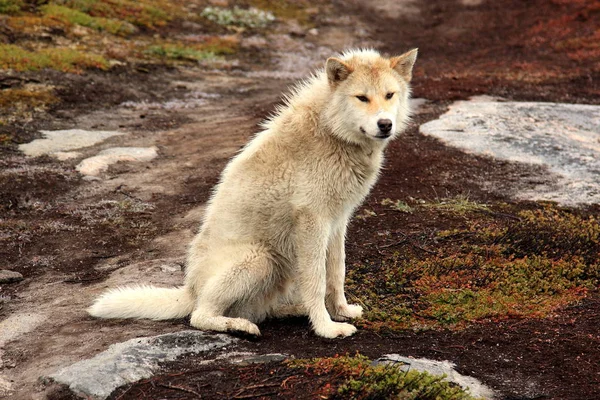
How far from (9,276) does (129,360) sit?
504 centimetres

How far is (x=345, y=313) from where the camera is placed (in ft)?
30.4

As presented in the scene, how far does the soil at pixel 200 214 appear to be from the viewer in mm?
7656

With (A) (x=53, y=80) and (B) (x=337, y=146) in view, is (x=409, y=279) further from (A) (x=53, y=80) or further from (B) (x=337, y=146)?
(A) (x=53, y=80)

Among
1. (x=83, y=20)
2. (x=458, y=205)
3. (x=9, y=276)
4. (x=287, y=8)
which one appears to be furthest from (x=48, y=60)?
(x=287, y=8)

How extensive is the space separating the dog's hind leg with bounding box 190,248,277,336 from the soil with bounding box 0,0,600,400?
0.41 metres

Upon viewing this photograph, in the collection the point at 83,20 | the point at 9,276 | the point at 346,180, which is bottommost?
the point at 9,276

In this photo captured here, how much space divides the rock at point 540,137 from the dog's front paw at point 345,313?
716 centimetres

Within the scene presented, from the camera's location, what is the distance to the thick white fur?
855 centimetres

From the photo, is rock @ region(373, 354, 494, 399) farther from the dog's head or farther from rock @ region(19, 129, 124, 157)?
rock @ region(19, 129, 124, 157)

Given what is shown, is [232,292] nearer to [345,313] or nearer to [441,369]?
[345,313]

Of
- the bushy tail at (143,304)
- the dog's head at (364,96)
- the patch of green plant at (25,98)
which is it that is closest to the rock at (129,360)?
the bushy tail at (143,304)

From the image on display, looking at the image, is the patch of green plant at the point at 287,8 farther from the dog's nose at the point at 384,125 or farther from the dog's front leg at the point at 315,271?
the dog's front leg at the point at 315,271

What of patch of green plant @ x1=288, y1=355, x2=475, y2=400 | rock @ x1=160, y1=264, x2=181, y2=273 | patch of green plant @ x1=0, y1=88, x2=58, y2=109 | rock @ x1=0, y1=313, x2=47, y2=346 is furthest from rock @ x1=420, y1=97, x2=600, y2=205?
patch of green plant @ x1=0, y1=88, x2=58, y2=109

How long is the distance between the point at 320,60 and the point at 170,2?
11907 millimetres
